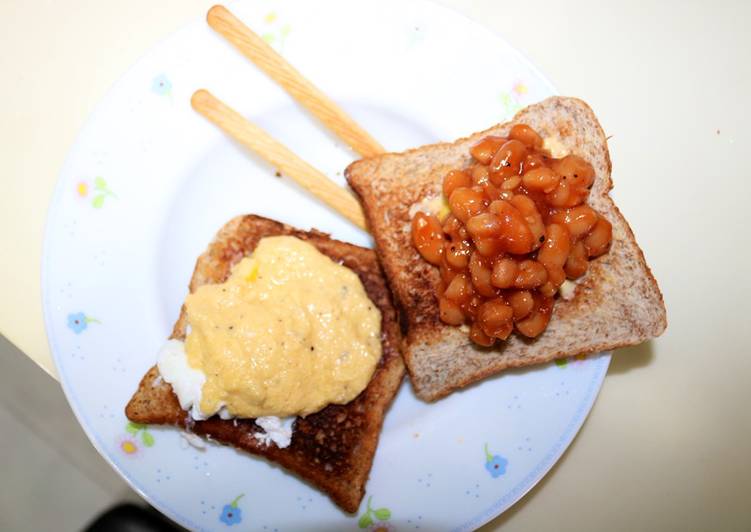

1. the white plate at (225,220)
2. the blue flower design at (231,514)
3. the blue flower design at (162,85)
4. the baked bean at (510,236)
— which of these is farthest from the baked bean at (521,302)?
the blue flower design at (162,85)

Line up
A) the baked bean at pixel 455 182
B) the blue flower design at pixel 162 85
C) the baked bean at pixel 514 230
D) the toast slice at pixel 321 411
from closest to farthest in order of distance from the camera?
the baked bean at pixel 514 230 < the baked bean at pixel 455 182 < the toast slice at pixel 321 411 < the blue flower design at pixel 162 85

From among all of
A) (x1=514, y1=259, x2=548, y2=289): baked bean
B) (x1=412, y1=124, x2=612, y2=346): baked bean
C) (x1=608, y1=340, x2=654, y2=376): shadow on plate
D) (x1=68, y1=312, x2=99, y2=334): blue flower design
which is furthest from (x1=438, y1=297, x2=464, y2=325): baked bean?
(x1=68, y1=312, x2=99, y2=334): blue flower design

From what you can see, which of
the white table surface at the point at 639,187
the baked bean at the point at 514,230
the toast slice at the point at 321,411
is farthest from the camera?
the white table surface at the point at 639,187

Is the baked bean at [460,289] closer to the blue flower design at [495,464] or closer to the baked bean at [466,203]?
the baked bean at [466,203]

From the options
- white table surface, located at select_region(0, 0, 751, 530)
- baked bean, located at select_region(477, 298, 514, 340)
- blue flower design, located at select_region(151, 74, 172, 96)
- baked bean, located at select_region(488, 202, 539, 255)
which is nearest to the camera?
baked bean, located at select_region(488, 202, 539, 255)

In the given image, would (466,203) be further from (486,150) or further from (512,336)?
(512,336)

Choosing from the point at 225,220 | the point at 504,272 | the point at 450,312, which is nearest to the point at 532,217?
the point at 504,272

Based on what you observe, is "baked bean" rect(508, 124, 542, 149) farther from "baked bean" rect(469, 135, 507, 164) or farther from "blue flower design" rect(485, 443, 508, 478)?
"blue flower design" rect(485, 443, 508, 478)
